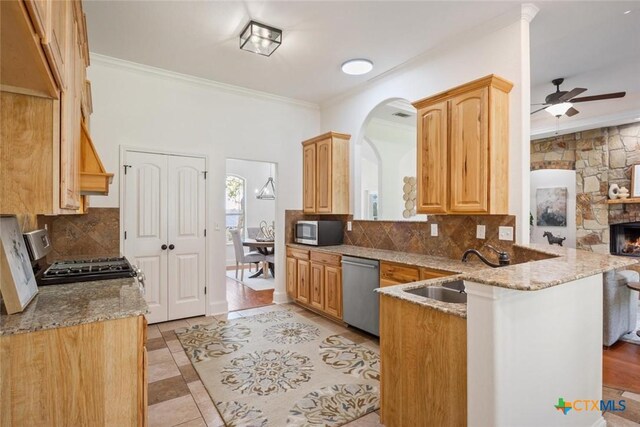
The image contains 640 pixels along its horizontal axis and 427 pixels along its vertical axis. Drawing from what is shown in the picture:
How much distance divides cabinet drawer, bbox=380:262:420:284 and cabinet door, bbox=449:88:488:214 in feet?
2.16

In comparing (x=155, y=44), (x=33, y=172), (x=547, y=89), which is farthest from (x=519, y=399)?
(x=547, y=89)

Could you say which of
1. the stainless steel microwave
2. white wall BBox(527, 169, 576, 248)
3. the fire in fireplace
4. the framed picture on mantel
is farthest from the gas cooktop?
the fire in fireplace

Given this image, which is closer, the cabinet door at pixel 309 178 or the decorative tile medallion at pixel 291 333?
the decorative tile medallion at pixel 291 333

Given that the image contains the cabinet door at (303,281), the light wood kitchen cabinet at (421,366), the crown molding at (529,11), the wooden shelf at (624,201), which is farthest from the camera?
the wooden shelf at (624,201)

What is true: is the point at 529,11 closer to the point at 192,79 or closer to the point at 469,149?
the point at 469,149

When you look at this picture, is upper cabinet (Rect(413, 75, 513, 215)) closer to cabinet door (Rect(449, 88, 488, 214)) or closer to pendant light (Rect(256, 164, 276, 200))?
cabinet door (Rect(449, 88, 488, 214))

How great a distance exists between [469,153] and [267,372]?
8.29ft

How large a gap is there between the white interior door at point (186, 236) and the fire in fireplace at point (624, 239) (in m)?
6.66

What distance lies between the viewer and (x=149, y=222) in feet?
12.9

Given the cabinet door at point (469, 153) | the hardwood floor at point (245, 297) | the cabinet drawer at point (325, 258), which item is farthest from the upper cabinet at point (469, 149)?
the hardwood floor at point (245, 297)

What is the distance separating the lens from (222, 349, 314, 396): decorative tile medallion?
2.50 metres

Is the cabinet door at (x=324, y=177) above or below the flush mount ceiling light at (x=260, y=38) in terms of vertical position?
below

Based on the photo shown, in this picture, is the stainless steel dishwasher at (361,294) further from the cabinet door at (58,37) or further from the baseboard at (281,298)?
the cabinet door at (58,37)

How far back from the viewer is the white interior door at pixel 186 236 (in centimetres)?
406
